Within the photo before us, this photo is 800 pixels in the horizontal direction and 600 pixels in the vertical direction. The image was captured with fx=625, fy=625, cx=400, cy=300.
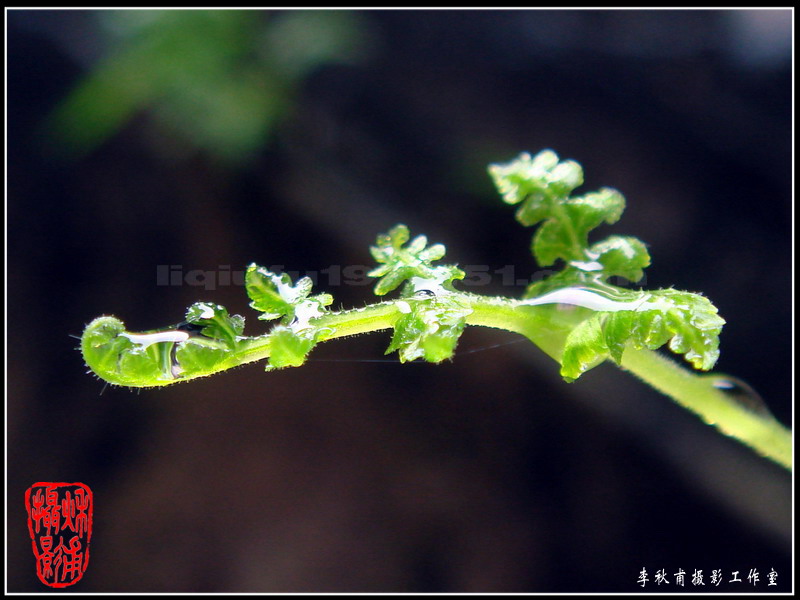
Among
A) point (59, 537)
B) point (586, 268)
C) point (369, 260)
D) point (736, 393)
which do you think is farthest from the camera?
point (369, 260)

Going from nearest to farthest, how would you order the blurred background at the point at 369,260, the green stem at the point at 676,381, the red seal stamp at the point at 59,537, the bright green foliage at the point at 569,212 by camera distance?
the green stem at the point at 676,381, the bright green foliage at the point at 569,212, the red seal stamp at the point at 59,537, the blurred background at the point at 369,260

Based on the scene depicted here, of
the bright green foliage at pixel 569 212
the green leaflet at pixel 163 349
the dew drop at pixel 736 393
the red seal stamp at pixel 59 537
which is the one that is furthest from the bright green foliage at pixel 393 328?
the red seal stamp at pixel 59 537

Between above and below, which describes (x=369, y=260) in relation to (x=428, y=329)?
above

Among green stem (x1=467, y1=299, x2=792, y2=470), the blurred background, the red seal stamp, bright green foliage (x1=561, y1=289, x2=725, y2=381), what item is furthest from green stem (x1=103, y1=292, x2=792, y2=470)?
the red seal stamp

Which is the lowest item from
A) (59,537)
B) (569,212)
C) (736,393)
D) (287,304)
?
(59,537)

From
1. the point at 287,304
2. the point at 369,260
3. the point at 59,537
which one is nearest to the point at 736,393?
the point at 287,304

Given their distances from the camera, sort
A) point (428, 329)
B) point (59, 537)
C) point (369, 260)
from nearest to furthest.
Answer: point (428, 329), point (59, 537), point (369, 260)

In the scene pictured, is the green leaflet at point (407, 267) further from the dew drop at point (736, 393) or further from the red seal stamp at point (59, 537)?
the red seal stamp at point (59, 537)

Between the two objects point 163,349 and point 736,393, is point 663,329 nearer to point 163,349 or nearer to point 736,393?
point 736,393

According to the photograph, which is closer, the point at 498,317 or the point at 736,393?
the point at 498,317
